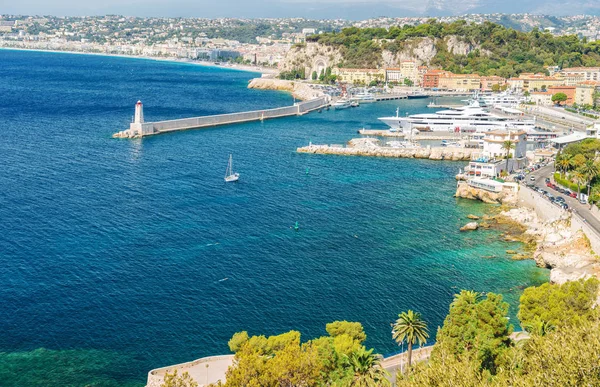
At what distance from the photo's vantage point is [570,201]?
4272 cm

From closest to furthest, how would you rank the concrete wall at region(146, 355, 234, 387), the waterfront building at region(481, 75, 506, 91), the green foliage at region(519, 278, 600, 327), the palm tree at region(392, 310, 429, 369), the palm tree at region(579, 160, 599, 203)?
the palm tree at region(392, 310, 429, 369)
the concrete wall at region(146, 355, 234, 387)
the green foliage at region(519, 278, 600, 327)
the palm tree at region(579, 160, 599, 203)
the waterfront building at region(481, 75, 506, 91)

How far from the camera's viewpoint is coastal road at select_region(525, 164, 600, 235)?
37809 millimetres

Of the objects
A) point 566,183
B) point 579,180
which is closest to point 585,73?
point 566,183

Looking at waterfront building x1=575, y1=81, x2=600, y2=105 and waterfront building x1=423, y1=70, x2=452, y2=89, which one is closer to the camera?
waterfront building x1=575, y1=81, x2=600, y2=105

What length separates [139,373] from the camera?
23.8 m

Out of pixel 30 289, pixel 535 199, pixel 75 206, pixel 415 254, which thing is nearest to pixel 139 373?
pixel 30 289

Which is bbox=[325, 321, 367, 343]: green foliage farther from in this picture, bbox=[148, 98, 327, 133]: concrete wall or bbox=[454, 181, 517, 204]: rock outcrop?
bbox=[148, 98, 327, 133]: concrete wall

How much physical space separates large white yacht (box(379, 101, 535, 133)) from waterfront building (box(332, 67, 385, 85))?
195ft

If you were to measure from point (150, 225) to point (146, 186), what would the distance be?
33.1ft

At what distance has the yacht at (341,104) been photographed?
10658 centimetres

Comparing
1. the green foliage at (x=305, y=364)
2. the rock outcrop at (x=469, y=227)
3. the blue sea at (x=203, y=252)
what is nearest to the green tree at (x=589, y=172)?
the blue sea at (x=203, y=252)

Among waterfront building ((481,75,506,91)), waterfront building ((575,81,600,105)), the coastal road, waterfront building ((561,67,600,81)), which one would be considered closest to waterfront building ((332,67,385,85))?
waterfront building ((481,75,506,91))

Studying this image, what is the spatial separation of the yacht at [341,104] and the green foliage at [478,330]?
277 ft

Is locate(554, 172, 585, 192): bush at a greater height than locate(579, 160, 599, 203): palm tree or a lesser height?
lesser
